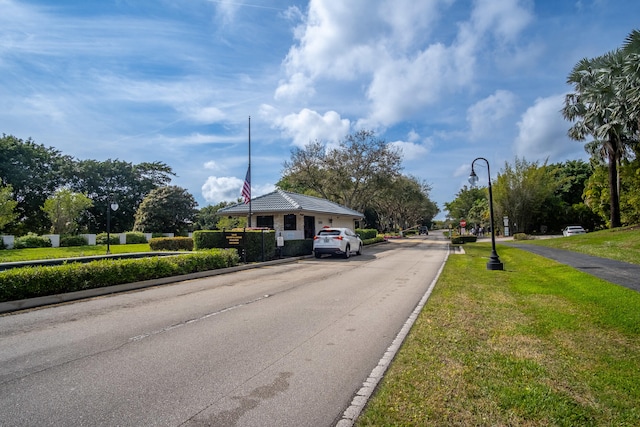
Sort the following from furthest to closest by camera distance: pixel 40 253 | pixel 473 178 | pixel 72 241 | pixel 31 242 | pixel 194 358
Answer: pixel 72 241, pixel 31 242, pixel 40 253, pixel 473 178, pixel 194 358

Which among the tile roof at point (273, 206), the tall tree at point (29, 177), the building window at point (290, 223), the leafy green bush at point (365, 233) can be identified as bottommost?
the leafy green bush at point (365, 233)

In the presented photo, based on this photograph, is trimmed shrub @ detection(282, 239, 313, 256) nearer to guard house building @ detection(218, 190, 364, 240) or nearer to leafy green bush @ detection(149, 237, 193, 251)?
guard house building @ detection(218, 190, 364, 240)

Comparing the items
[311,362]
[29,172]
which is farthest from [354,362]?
[29,172]

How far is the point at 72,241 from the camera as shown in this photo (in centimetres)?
2892

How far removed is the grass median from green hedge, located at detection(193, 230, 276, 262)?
11693 millimetres

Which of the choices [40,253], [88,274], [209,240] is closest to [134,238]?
[40,253]

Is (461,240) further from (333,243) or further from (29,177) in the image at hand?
(29,177)

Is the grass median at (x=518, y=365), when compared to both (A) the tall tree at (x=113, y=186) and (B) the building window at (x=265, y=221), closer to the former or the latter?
(B) the building window at (x=265, y=221)

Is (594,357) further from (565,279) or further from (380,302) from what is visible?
Result: (565,279)

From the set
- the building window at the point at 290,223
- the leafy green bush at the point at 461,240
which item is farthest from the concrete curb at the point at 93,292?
the leafy green bush at the point at 461,240

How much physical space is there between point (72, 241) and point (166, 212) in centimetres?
1428

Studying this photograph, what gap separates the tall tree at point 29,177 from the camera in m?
40.0

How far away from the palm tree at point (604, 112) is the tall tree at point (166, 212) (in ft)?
133

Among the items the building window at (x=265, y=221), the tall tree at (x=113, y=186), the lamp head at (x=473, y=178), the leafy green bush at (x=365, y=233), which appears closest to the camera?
the lamp head at (x=473, y=178)
